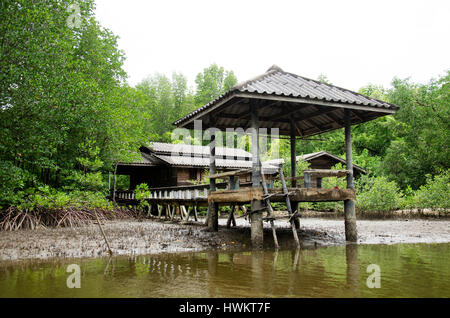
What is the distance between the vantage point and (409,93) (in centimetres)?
2631

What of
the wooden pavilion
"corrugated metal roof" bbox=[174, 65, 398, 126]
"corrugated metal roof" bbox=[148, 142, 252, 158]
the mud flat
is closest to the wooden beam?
the wooden pavilion

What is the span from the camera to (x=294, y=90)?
352 inches

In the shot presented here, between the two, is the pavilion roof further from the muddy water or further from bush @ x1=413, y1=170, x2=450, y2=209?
bush @ x1=413, y1=170, x2=450, y2=209

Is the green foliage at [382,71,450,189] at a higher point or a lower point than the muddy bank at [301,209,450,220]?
higher

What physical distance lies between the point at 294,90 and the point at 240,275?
5403 millimetres

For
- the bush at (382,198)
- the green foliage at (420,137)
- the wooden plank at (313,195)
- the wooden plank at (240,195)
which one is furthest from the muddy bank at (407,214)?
the wooden plank at (240,195)

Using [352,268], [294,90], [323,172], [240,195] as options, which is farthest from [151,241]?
[294,90]

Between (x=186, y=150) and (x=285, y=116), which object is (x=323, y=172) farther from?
(x=186, y=150)

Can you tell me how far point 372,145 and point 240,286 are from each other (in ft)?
123

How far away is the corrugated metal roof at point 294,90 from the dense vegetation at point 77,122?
64.4 inches

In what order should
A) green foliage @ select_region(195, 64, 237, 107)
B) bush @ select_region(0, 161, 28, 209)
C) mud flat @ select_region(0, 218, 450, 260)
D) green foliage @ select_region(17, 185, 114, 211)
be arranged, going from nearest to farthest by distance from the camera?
mud flat @ select_region(0, 218, 450, 260)
bush @ select_region(0, 161, 28, 209)
green foliage @ select_region(17, 185, 114, 211)
green foliage @ select_region(195, 64, 237, 107)

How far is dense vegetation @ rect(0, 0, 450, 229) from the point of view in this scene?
1079 centimetres
